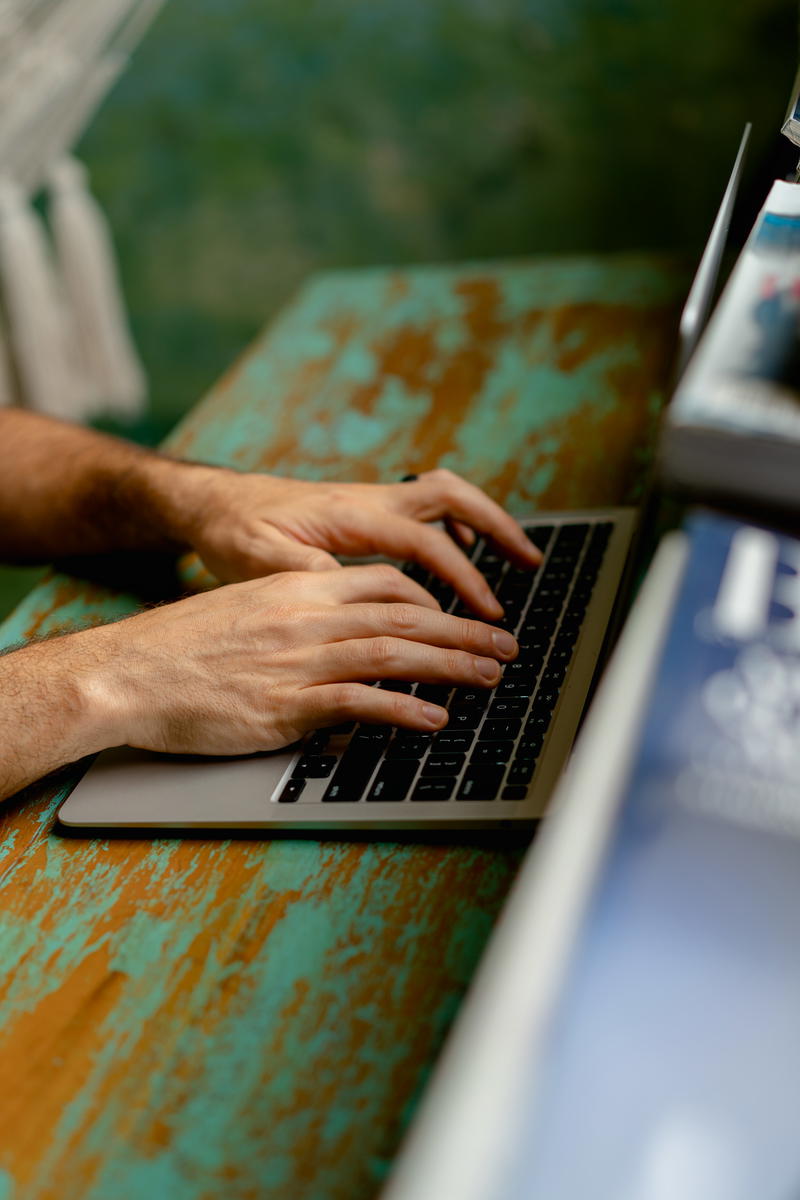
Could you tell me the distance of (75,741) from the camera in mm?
663

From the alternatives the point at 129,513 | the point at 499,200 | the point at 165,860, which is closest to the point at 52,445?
the point at 129,513

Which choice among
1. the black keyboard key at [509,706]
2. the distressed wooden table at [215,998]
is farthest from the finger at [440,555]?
the distressed wooden table at [215,998]

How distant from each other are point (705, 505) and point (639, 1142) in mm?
245

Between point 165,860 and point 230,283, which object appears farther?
point 230,283

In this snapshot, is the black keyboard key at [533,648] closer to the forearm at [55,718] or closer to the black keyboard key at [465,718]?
the black keyboard key at [465,718]

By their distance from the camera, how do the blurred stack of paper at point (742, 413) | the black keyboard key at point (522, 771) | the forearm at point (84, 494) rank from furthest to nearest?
the forearm at point (84, 494) < the black keyboard key at point (522, 771) < the blurred stack of paper at point (742, 413)

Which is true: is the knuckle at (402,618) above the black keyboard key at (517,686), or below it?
above

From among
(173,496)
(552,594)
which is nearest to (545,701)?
(552,594)

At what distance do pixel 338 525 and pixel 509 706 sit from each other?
9.5 inches

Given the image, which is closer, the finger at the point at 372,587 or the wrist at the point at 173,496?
the finger at the point at 372,587

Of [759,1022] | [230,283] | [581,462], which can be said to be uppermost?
[759,1022]

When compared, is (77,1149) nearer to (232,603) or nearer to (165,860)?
(165,860)

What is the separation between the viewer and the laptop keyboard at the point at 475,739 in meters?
0.59

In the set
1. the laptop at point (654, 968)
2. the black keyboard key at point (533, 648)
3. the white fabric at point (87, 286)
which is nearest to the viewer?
the laptop at point (654, 968)
